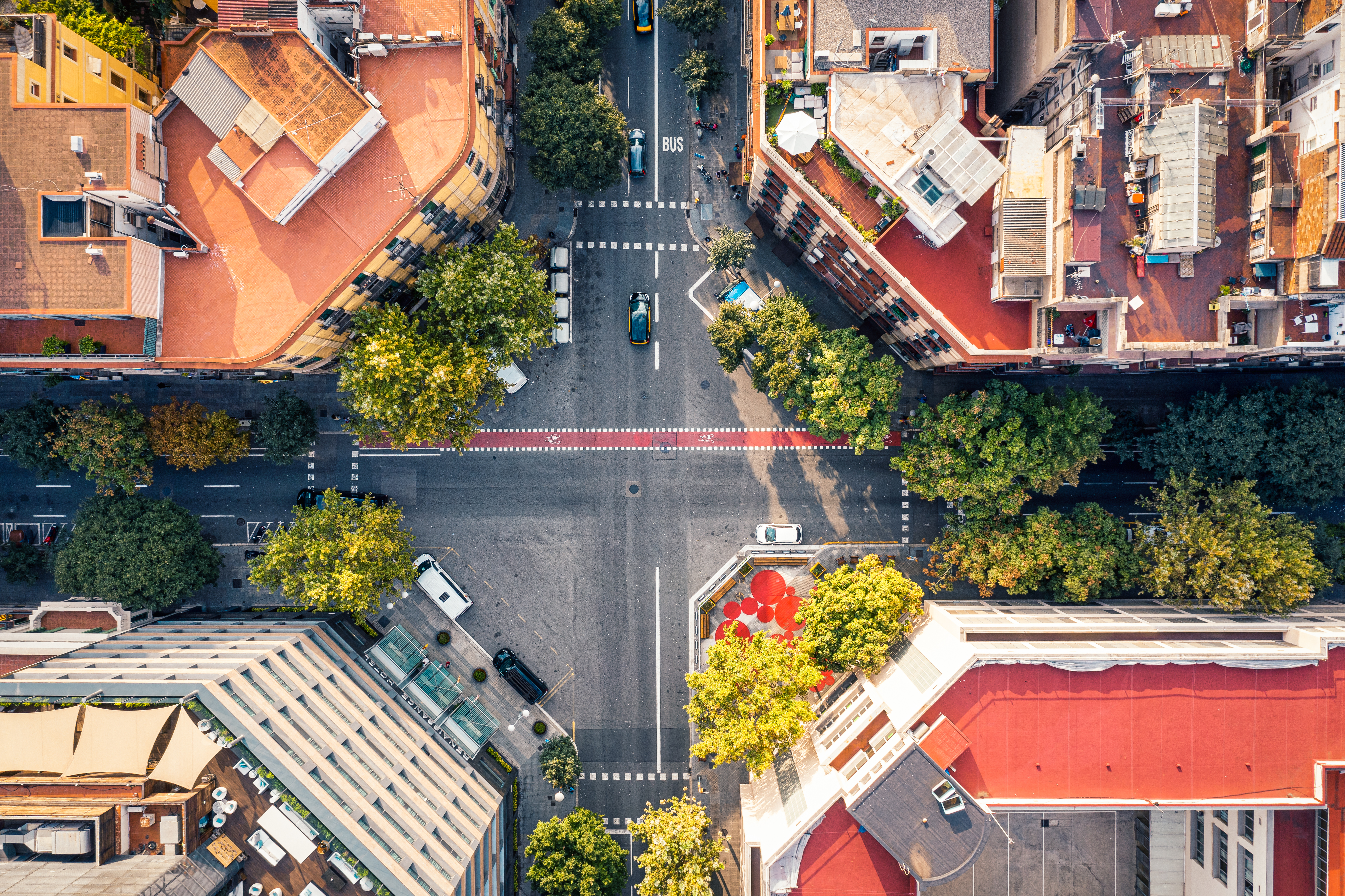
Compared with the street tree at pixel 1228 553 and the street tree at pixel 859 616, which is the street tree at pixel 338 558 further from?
the street tree at pixel 1228 553

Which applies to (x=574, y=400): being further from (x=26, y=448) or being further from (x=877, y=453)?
(x=26, y=448)

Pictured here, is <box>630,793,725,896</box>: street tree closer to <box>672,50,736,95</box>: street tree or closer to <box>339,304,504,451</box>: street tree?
<box>339,304,504,451</box>: street tree

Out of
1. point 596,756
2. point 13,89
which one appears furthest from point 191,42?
point 596,756

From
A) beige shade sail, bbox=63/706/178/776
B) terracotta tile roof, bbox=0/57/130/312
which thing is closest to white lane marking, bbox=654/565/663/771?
beige shade sail, bbox=63/706/178/776

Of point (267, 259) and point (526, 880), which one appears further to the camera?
point (526, 880)

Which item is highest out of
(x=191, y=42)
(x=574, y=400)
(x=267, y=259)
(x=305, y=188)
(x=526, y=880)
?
(x=191, y=42)

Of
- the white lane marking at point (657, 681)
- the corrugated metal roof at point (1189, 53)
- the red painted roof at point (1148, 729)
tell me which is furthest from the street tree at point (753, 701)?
the corrugated metal roof at point (1189, 53)
